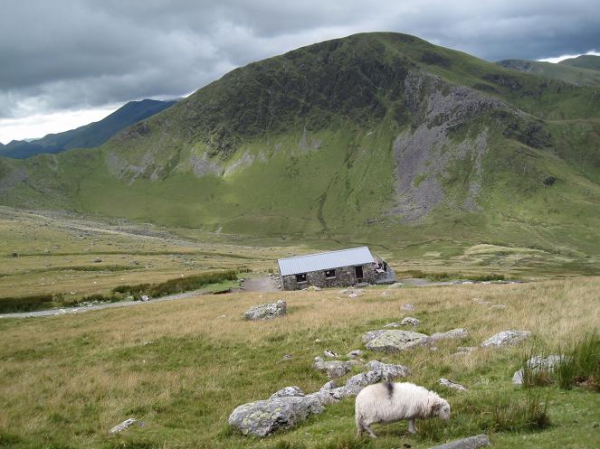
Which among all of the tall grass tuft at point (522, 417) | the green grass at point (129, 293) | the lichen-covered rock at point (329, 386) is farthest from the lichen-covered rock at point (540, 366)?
the green grass at point (129, 293)

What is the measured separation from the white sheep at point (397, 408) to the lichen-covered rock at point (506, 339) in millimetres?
8299

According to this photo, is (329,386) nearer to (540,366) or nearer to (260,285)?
(540,366)

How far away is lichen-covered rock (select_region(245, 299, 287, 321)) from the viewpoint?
3528 cm

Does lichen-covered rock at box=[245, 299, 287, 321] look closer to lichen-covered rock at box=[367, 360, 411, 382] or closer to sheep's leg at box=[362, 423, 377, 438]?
lichen-covered rock at box=[367, 360, 411, 382]

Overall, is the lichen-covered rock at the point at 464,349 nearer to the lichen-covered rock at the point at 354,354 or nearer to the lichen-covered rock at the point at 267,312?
the lichen-covered rock at the point at 354,354

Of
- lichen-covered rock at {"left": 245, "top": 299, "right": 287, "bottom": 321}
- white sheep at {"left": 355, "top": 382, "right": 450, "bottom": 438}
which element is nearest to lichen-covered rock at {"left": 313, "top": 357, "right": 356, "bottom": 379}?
white sheep at {"left": 355, "top": 382, "right": 450, "bottom": 438}

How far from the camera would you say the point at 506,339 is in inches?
744

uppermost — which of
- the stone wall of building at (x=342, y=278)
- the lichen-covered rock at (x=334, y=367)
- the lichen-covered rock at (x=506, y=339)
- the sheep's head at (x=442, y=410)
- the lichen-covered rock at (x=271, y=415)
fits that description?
the sheep's head at (x=442, y=410)

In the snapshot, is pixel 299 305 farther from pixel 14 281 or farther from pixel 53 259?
pixel 53 259

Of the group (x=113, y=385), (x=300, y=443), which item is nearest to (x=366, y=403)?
(x=300, y=443)

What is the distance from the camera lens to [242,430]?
13.1 metres

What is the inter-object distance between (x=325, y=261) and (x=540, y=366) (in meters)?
60.5

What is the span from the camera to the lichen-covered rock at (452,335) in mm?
21400

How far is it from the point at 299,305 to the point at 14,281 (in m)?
57.8
